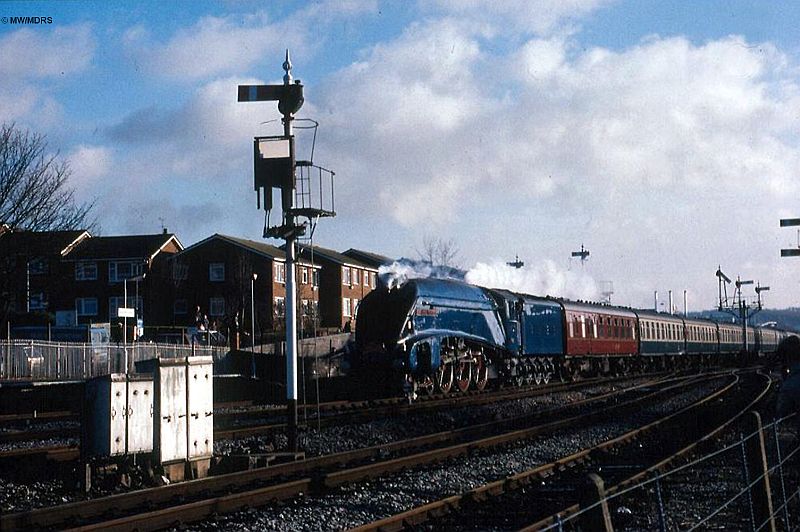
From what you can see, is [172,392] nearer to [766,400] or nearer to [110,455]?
[110,455]

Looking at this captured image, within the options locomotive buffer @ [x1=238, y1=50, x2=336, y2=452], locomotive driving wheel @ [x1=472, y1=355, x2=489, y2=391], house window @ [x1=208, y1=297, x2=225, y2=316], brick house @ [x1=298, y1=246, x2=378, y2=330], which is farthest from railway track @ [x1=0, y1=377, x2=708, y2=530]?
brick house @ [x1=298, y1=246, x2=378, y2=330]

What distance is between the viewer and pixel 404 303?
23.8 meters

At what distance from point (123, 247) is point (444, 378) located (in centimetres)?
4091

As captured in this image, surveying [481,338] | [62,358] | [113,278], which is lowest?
[62,358]

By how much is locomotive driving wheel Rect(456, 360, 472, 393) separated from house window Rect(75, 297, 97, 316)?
39947mm

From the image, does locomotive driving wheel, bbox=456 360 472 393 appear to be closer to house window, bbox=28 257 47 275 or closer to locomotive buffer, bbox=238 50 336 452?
locomotive buffer, bbox=238 50 336 452

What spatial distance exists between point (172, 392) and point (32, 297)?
29572 mm

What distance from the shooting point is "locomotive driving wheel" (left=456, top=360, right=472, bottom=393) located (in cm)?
2653

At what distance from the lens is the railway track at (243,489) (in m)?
8.40

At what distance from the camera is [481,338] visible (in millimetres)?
26969

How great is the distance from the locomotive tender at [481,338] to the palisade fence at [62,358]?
6586 mm

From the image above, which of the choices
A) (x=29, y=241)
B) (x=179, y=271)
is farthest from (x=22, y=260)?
(x=179, y=271)

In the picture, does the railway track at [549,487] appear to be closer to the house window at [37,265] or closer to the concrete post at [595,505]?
the concrete post at [595,505]

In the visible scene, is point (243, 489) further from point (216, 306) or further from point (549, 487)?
point (216, 306)
